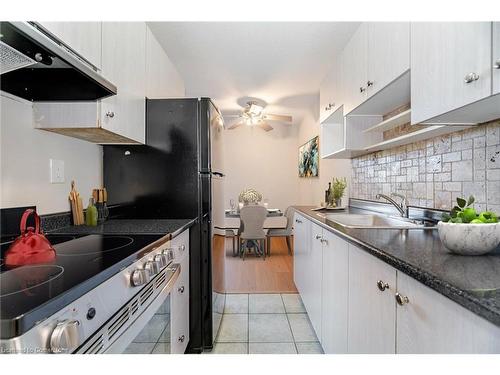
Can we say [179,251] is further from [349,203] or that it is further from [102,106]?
[349,203]

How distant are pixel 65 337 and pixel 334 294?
136 centimetres

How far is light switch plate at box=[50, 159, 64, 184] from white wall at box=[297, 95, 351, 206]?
2652 mm

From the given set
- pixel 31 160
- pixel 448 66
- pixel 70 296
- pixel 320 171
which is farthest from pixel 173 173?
pixel 320 171

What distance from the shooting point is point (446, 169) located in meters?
1.58

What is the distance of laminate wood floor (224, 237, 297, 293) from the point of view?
310 centimetres

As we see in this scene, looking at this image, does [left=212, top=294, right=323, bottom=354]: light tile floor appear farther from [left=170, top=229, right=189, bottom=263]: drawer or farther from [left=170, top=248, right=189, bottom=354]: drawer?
[left=170, top=229, right=189, bottom=263]: drawer

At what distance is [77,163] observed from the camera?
172 centimetres

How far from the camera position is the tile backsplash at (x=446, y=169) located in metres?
1.28

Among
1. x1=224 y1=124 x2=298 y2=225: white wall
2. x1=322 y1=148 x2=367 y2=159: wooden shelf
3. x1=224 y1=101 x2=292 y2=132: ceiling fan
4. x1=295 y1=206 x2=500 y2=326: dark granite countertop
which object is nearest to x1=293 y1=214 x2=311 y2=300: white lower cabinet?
x1=322 y1=148 x2=367 y2=159: wooden shelf

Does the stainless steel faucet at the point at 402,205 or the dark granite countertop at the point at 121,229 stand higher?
the stainless steel faucet at the point at 402,205

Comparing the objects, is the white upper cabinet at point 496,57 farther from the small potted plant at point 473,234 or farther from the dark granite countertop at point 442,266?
the dark granite countertop at point 442,266

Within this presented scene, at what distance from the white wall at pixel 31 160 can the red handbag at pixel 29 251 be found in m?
0.42

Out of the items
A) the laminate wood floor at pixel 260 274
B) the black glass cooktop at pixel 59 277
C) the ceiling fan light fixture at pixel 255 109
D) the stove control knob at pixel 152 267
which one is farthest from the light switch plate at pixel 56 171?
the ceiling fan light fixture at pixel 255 109
